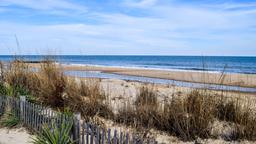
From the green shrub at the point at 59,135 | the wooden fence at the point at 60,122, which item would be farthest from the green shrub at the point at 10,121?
the green shrub at the point at 59,135

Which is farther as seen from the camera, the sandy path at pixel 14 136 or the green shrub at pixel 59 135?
the sandy path at pixel 14 136

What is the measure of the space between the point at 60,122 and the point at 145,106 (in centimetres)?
200

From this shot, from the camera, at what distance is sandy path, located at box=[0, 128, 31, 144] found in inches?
240

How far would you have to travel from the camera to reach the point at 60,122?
18.4ft

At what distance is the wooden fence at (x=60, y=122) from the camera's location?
4359 millimetres

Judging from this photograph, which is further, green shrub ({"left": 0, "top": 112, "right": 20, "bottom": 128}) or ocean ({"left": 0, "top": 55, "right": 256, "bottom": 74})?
ocean ({"left": 0, "top": 55, "right": 256, "bottom": 74})

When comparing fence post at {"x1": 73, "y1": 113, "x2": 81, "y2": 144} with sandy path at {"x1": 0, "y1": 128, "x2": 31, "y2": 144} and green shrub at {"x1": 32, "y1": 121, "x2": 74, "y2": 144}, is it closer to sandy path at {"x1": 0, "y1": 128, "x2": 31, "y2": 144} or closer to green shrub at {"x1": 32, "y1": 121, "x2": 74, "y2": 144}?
green shrub at {"x1": 32, "y1": 121, "x2": 74, "y2": 144}

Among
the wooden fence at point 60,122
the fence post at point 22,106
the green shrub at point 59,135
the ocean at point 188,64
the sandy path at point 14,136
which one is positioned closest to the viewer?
the wooden fence at point 60,122

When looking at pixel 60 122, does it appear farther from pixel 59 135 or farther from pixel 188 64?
pixel 188 64

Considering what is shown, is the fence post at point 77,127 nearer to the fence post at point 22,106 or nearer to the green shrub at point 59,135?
the green shrub at point 59,135

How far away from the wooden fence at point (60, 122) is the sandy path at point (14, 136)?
196 mm

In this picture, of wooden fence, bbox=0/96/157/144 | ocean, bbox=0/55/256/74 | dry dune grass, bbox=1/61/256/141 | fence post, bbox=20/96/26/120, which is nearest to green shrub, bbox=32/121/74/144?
wooden fence, bbox=0/96/157/144

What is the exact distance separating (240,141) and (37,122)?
3.84 meters

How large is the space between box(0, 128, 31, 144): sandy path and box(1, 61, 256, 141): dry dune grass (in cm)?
128
